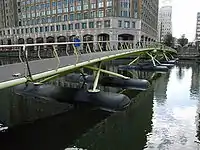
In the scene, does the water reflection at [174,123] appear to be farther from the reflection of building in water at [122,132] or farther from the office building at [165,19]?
the office building at [165,19]

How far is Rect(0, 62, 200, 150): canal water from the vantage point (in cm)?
952

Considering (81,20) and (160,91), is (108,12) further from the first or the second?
(160,91)

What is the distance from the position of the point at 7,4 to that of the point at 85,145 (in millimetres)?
100295

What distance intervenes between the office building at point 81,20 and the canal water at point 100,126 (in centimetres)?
5026

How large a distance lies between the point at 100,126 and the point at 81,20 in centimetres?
6174

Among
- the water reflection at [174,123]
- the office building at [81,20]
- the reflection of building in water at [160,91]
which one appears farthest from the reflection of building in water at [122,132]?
the office building at [81,20]

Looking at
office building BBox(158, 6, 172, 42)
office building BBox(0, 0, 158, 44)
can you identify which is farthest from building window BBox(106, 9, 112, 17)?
office building BBox(158, 6, 172, 42)

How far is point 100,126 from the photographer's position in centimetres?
1161

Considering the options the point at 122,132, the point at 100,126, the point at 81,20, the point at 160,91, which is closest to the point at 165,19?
the point at 81,20

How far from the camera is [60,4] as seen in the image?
74062 mm

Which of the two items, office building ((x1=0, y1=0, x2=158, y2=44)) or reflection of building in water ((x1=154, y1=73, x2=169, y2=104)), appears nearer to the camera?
reflection of building in water ((x1=154, y1=73, x2=169, y2=104))

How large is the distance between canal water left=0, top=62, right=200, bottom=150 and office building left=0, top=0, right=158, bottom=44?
50.3 meters

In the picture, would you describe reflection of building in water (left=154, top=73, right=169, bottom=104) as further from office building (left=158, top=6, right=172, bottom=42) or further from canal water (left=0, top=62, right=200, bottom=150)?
office building (left=158, top=6, right=172, bottom=42)

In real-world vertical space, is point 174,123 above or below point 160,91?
below
